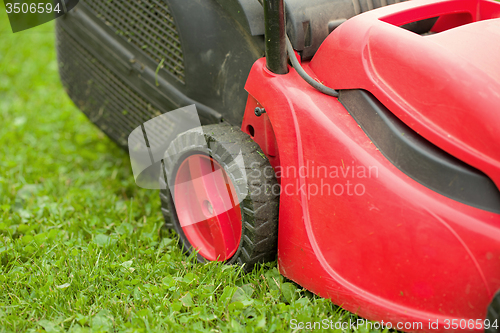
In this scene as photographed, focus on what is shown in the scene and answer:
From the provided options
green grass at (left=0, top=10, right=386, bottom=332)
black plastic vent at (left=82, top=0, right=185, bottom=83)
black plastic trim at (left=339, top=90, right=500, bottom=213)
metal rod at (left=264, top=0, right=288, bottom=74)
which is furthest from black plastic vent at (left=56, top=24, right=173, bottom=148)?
black plastic trim at (left=339, top=90, right=500, bottom=213)

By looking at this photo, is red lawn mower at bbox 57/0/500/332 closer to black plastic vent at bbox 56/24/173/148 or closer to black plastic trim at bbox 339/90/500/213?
black plastic trim at bbox 339/90/500/213

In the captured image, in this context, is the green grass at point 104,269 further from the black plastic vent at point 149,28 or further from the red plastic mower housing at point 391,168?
the black plastic vent at point 149,28

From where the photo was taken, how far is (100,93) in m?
1.63

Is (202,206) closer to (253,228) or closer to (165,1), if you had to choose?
(253,228)

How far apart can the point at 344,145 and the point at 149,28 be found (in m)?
0.75

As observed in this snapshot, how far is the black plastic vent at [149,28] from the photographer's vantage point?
1297 mm

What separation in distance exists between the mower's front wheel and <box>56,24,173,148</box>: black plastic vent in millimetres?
283

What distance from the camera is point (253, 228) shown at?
3.58ft

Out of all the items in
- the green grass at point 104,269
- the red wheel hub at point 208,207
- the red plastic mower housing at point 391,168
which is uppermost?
the red plastic mower housing at point 391,168

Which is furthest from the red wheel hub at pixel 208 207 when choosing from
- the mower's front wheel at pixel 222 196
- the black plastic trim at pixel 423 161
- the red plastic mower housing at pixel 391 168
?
the black plastic trim at pixel 423 161

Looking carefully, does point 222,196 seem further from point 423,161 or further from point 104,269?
point 423,161

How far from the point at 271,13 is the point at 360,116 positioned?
0.99 ft

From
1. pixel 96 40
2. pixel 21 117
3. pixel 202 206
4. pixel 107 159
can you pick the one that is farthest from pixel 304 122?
pixel 21 117

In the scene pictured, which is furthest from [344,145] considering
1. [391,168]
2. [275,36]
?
[275,36]
